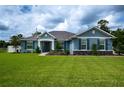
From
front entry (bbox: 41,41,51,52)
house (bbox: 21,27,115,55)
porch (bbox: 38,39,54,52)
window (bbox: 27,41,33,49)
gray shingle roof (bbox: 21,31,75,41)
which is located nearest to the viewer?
house (bbox: 21,27,115,55)

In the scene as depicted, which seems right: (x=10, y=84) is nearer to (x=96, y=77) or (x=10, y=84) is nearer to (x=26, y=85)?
(x=26, y=85)

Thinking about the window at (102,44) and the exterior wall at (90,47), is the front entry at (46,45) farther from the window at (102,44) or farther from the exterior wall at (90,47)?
the window at (102,44)

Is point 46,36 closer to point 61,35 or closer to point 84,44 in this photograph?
point 61,35

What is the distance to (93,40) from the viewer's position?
62.3 feet

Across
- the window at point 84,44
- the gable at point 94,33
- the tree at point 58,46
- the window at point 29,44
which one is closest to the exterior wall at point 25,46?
the window at point 29,44

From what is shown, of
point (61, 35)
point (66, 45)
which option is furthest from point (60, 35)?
point (66, 45)

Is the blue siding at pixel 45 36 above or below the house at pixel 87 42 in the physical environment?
above

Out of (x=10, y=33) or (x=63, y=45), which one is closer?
(x=10, y=33)

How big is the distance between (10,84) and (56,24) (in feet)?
20.8

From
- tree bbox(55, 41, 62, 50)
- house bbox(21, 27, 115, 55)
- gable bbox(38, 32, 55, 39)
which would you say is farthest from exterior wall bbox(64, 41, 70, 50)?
gable bbox(38, 32, 55, 39)

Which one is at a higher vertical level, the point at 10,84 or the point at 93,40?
the point at 93,40

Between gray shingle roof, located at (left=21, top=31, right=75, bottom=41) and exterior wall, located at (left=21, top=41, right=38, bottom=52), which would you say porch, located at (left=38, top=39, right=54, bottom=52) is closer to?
exterior wall, located at (left=21, top=41, right=38, bottom=52)
